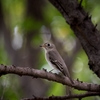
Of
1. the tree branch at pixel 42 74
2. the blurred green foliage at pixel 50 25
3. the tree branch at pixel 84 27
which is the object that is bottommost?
the tree branch at pixel 42 74

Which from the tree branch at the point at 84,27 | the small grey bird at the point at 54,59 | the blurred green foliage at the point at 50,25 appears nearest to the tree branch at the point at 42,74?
the tree branch at the point at 84,27

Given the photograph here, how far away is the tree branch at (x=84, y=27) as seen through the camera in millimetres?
4082

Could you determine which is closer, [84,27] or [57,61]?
[84,27]

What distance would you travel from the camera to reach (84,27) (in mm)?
4121

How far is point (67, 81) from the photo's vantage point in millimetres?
3641

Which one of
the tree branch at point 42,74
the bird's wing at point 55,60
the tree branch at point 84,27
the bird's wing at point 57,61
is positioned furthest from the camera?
the bird's wing at point 55,60

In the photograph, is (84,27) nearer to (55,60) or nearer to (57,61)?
(57,61)

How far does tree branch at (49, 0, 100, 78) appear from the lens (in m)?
4.08

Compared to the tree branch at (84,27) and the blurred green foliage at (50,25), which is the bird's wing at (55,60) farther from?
the blurred green foliage at (50,25)

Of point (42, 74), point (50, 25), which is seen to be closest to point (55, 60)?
point (42, 74)

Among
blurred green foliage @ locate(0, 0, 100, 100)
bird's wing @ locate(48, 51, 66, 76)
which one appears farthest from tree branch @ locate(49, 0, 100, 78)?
blurred green foliage @ locate(0, 0, 100, 100)

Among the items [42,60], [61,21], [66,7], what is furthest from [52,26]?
[66,7]

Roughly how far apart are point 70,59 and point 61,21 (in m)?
0.76

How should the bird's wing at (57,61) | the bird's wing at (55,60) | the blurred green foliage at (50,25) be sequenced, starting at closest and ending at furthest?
1. the bird's wing at (57,61)
2. the bird's wing at (55,60)
3. the blurred green foliage at (50,25)
